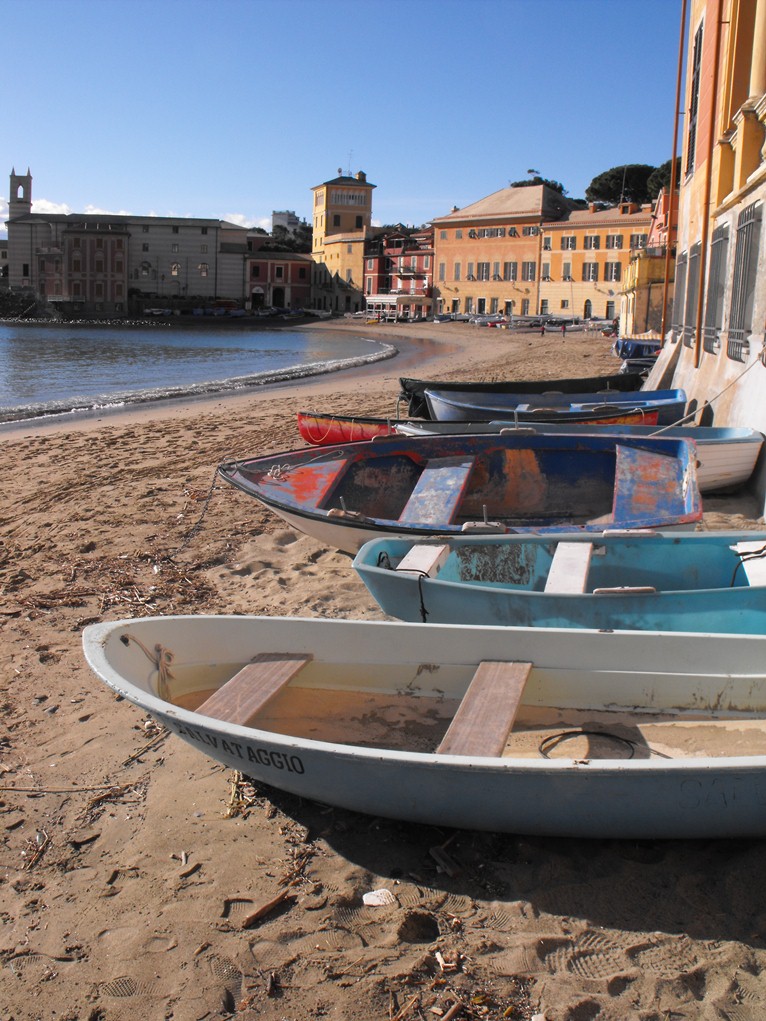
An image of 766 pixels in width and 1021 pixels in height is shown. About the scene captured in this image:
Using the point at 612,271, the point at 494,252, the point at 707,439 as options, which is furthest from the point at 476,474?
the point at 494,252

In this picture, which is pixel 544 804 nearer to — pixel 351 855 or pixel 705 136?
pixel 351 855

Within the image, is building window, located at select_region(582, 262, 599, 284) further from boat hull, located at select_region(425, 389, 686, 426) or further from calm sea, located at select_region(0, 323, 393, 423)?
boat hull, located at select_region(425, 389, 686, 426)

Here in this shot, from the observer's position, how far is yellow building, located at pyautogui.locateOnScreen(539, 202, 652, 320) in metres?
67.9

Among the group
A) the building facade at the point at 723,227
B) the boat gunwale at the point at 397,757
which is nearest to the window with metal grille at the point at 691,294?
the building facade at the point at 723,227

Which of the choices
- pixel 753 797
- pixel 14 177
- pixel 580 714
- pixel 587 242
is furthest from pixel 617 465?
pixel 14 177

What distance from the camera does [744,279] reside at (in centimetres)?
1006

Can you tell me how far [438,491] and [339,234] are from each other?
99.5m

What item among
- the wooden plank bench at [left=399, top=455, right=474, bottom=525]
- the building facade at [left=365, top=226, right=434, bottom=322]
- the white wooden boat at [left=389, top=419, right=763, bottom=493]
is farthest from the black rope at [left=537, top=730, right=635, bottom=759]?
the building facade at [left=365, top=226, right=434, bottom=322]

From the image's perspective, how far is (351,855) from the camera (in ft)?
11.7

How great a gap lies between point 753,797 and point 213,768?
2.34 m

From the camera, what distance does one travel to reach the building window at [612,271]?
69562 millimetres

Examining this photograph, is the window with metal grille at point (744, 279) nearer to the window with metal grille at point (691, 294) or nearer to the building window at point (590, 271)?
the window with metal grille at point (691, 294)

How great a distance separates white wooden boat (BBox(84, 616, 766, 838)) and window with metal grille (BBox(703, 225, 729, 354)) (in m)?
8.69

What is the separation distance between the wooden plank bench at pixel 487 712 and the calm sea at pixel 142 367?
1684 cm
